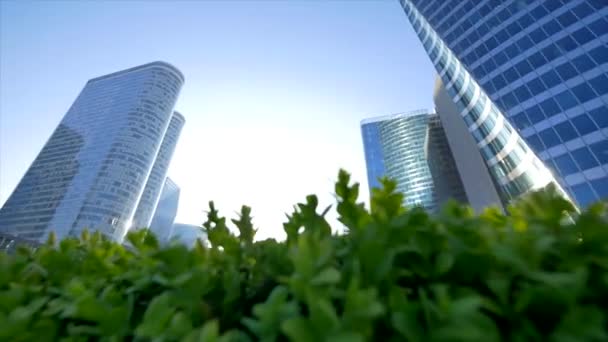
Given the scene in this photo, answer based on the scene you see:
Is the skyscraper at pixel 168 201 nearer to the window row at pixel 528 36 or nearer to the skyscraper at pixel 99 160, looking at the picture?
the skyscraper at pixel 99 160

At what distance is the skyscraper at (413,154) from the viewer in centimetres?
5284

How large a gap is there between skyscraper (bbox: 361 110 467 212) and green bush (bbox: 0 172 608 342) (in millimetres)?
56013

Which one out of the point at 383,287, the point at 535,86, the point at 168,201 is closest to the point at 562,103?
the point at 535,86

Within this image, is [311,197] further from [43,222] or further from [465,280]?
[43,222]

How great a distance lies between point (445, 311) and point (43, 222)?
4122 inches

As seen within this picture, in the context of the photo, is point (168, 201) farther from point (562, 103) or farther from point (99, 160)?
point (562, 103)

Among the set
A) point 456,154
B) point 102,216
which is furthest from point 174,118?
point 456,154

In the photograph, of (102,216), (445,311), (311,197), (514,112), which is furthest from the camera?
(102,216)

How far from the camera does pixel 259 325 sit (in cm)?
57

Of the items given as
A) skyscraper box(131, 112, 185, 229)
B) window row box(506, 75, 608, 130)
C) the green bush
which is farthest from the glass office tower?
skyscraper box(131, 112, 185, 229)

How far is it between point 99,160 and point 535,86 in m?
97.9

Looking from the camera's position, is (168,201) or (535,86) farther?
(168,201)

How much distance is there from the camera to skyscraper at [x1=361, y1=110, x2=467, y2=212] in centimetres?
5284

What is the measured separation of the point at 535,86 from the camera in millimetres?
25188
